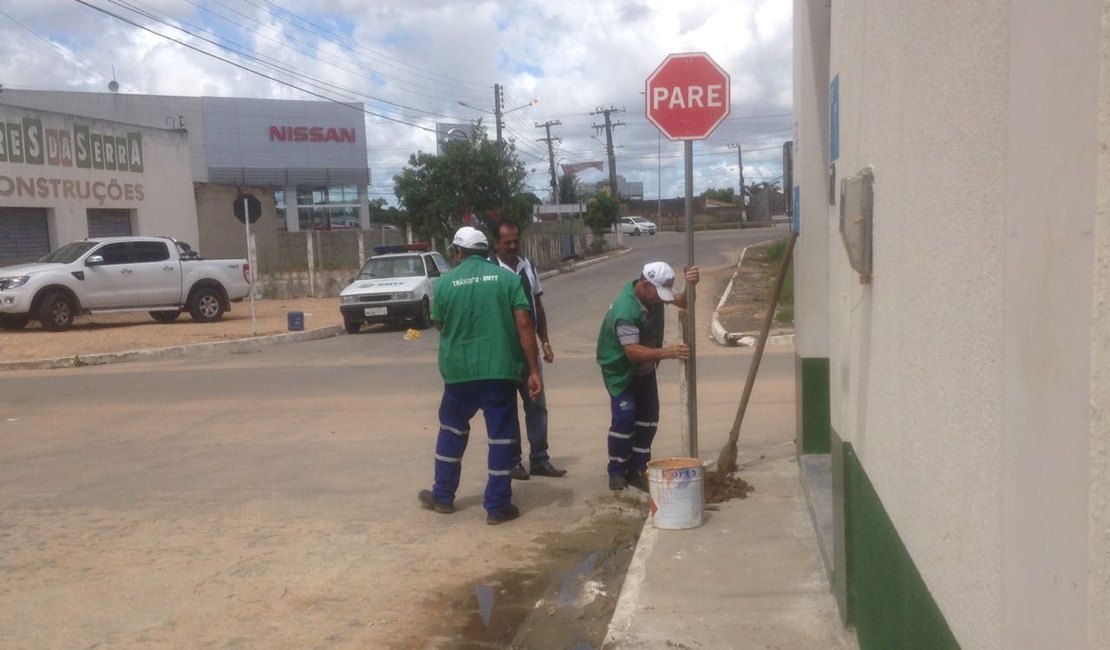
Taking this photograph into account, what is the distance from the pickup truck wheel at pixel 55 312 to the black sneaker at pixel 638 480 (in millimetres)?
16035

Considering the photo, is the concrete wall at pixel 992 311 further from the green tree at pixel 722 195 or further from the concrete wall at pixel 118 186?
the green tree at pixel 722 195

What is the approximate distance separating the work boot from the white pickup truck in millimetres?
15193

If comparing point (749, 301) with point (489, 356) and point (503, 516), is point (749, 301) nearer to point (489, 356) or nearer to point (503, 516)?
point (503, 516)

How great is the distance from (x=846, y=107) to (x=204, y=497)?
5.33 metres

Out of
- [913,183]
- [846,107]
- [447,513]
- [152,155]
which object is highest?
[152,155]

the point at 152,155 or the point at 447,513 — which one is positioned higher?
the point at 152,155

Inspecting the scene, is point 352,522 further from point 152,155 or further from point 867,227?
point 152,155

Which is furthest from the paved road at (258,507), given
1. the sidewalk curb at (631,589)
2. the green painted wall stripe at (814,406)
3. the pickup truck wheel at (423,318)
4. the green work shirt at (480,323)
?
the pickup truck wheel at (423,318)

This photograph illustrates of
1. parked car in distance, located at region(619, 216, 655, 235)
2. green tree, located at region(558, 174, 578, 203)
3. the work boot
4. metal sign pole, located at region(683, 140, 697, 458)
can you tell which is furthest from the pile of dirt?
green tree, located at region(558, 174, 578, 203)

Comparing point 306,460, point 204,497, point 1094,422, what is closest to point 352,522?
point 204,497

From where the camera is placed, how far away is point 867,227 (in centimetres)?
361

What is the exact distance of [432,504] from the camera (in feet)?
23.2

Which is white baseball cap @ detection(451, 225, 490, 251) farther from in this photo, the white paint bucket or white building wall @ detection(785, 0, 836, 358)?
white building wall @ detection(785, 0, 836, 358)

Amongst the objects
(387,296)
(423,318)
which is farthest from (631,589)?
(423,318)
